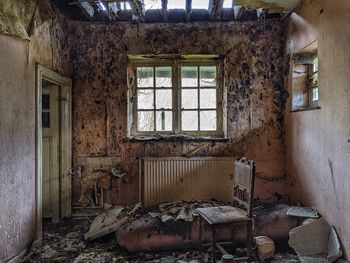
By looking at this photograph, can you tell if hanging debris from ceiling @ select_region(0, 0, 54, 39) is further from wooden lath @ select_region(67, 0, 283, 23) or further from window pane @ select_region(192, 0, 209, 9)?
window pane @ select_region(192, 0, 209, 9)

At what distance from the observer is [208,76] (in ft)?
14.3

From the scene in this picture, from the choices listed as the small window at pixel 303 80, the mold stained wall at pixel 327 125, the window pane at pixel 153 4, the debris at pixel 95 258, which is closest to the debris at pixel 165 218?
the debris at pixel 95 258

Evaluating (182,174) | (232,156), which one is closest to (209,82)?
(232,156)

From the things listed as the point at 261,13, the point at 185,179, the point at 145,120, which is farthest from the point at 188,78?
the point at 185,179

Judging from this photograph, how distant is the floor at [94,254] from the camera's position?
3.01 meters

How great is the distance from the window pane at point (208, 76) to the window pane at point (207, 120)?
395 millimetres

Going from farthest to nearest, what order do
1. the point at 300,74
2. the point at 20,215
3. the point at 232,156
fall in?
the point at 232,156
the point at 300,74
the point at 20,215

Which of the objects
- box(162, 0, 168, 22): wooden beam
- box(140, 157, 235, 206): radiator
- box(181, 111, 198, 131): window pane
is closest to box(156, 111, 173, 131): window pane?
box(181, 111, 198, 131): window pane

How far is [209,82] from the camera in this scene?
171 inches

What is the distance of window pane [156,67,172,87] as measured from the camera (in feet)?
14.2

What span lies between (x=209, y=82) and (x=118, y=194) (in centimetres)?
201

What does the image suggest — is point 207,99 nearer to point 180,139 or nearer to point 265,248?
point 180,139

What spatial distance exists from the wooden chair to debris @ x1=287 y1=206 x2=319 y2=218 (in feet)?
2.17

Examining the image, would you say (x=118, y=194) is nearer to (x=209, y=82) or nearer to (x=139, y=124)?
(x=139, y=124)
